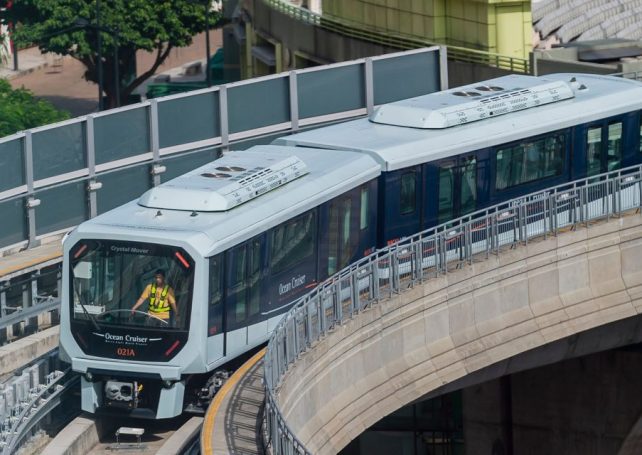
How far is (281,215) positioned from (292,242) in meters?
0.61

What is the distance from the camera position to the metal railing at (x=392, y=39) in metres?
38.6

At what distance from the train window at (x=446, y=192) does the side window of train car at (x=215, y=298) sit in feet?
19.5

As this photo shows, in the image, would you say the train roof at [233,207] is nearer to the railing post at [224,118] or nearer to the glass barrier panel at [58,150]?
the glass barrier panel at [58,150]

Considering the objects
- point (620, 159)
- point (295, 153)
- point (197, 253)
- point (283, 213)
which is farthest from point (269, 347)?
point (620, 159)

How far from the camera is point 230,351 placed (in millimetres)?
22609

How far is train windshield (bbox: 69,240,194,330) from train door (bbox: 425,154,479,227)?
6072mm

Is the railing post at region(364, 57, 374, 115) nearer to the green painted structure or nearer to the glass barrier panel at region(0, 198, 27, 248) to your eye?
the glass barrier panel at region(0, 198, 27, 248)

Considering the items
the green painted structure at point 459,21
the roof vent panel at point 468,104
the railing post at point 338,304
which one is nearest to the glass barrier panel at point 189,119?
the roof vent panel at point 468,104

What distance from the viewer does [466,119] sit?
27656 millimetres

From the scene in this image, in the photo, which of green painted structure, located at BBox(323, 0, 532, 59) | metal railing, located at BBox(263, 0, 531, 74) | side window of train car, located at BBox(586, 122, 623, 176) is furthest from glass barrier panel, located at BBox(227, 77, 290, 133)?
green painted structure, located at BBox(323, 0, 532, 59)

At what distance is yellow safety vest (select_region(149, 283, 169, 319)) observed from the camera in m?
22.0

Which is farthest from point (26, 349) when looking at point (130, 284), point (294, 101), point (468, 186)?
point (294, 101)

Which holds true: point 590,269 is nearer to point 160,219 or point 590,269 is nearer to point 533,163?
point 533,163

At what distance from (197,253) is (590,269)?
8.01m
